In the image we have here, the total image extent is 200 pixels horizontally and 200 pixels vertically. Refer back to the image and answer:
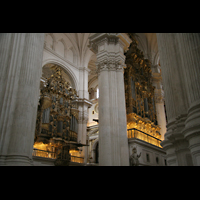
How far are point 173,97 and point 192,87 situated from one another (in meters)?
1.55

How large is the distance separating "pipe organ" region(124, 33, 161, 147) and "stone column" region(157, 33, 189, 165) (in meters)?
8.20

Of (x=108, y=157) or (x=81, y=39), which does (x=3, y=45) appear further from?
(x=81, y=39)

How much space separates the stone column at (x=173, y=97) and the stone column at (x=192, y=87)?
36.9 inches

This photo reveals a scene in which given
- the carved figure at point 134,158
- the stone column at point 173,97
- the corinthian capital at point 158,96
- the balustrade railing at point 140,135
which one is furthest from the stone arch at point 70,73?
the stone column at point 173,97

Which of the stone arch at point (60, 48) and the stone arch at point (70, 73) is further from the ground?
the stone arch at point (60, 48)

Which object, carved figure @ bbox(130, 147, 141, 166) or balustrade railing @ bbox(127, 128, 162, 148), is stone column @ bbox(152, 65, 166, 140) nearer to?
balustrade railing @ bbox(127, 128, 162, 148)

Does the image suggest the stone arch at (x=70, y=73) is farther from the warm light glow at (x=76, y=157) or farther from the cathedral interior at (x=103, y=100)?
the warm light glow at (x=76, y=157)

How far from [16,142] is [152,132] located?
40.1ft

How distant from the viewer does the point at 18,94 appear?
623 centimetres

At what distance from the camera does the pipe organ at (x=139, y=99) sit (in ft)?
47.2

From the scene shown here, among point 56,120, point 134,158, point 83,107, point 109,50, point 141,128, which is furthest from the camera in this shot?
point 83,107

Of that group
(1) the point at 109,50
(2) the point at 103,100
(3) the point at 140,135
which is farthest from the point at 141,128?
(1) the point at 109,50

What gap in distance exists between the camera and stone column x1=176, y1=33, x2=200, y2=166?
3.57m

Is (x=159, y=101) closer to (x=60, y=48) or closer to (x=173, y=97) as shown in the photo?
(x=60, y=48)
